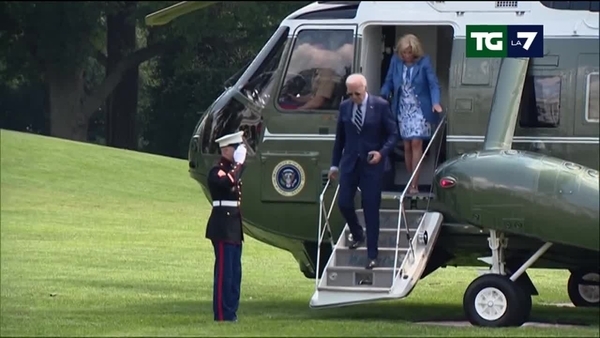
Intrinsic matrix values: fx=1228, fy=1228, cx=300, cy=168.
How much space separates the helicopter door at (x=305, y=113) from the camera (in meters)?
11.6

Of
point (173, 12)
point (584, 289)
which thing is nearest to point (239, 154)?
point (173, 12)

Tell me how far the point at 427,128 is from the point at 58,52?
5917mm

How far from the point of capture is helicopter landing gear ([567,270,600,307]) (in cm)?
1325

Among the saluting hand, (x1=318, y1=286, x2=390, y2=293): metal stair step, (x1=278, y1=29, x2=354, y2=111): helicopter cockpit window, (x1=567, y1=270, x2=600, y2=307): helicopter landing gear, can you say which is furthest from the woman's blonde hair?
(x1=567, y1=270, x2=600, y2=307): helicopter landing gear

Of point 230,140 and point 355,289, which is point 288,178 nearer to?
point 230,140

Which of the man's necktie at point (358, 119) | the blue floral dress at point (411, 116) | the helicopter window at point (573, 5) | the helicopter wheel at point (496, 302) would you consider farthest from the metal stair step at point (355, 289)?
the helicopter window at point (573, 5)

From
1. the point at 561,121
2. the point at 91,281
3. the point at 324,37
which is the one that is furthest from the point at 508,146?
the point at 91,281

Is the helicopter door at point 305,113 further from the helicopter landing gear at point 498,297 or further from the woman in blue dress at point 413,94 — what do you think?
the helicopter landing gear at point 498,297

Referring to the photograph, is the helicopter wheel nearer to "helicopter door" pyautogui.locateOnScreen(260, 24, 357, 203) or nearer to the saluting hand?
the saluting hand

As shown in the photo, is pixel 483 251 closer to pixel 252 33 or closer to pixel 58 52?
pixel 252 33

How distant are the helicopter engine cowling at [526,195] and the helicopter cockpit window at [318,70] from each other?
66.9 inches

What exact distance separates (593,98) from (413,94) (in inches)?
63.4

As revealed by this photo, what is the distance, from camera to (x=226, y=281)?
10719mm

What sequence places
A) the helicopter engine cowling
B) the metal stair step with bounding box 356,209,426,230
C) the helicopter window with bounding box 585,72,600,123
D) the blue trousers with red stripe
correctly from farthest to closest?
the metal stair step with bounding box 356,209,426,230 → the helicopter window with bounding box 585,72,600,123 → the blue trousers with red stripe → the helicopter engine cowling
